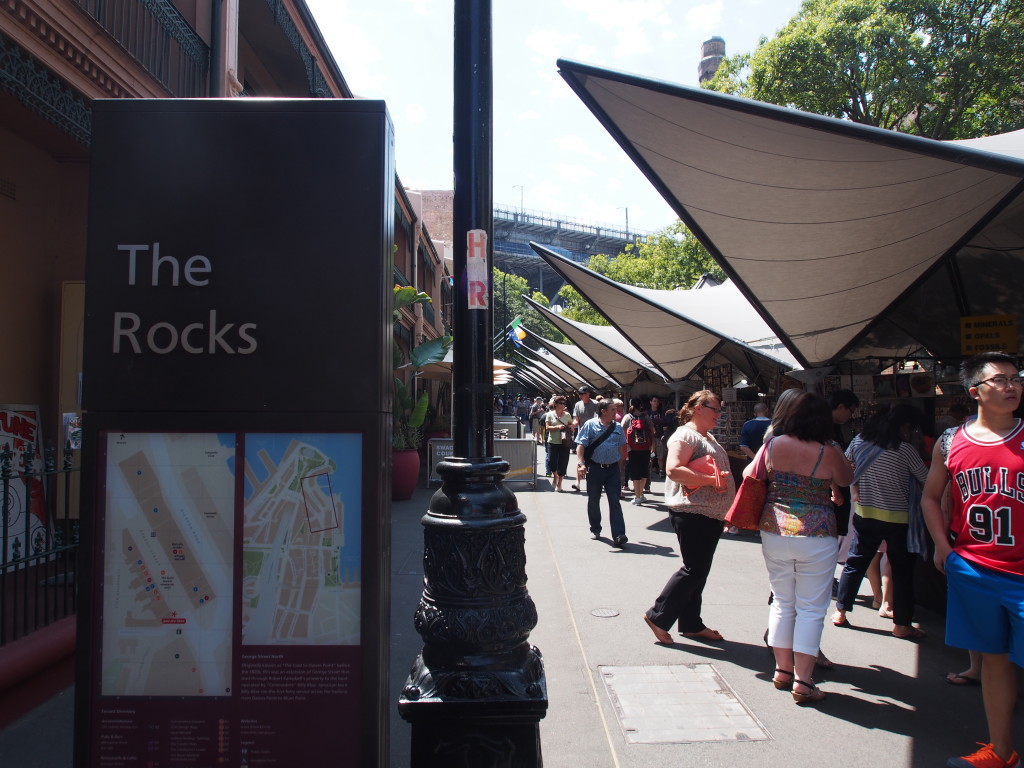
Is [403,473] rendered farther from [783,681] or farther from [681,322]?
[783,681]

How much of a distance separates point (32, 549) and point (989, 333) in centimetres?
885

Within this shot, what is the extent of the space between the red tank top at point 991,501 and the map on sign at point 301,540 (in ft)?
9.43

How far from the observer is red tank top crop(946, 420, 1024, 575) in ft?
10.6

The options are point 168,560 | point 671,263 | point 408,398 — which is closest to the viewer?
point 168,560

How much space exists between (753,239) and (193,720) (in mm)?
7267

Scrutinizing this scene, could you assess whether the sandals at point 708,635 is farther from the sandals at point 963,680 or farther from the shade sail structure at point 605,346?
the shade sail structure at point 605,346

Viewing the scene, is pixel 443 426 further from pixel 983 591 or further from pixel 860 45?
pixel 860 45

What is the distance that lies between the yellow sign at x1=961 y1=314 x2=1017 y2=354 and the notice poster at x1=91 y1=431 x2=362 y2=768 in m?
6.94

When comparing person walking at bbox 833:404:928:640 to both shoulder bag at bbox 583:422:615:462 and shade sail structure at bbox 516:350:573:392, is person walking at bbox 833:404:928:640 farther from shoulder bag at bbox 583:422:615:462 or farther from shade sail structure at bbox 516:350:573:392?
A: shade sail structure at bbox 516:350:573:392

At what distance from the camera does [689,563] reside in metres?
5.13

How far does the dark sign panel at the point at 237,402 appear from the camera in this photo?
2.54 m

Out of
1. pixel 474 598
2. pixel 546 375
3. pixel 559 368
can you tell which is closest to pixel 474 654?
pixel 474 598

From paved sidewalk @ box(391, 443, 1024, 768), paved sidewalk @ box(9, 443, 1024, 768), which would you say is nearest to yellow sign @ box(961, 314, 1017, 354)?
paved sidewalk @ box(391, 443, 1024, 768)

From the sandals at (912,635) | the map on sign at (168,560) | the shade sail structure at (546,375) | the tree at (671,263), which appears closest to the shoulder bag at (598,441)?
the sandals at (912,635)
